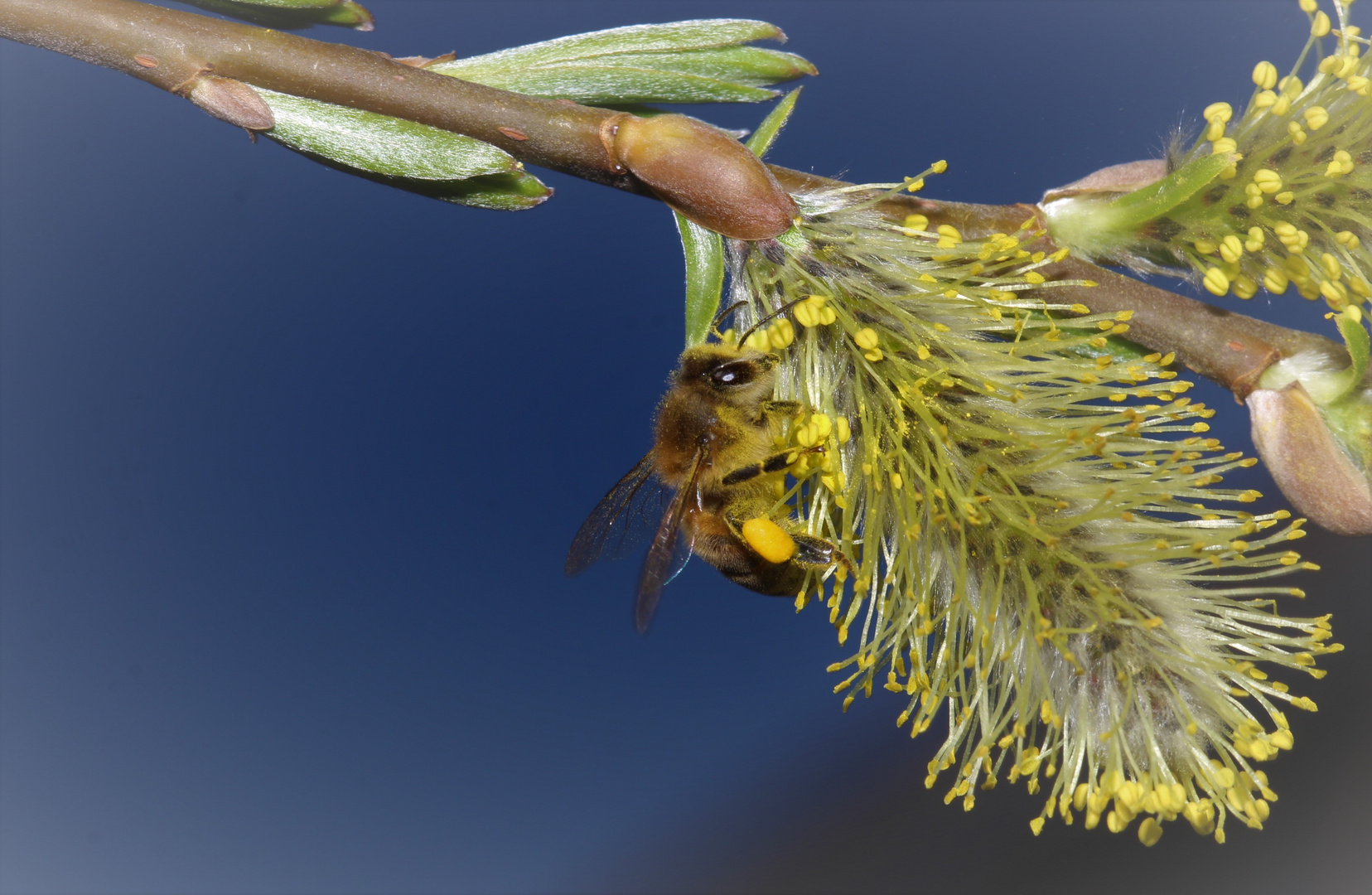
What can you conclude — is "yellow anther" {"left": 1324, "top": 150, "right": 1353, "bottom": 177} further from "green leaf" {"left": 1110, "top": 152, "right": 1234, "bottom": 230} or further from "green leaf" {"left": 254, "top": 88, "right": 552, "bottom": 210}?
"green leaf" {"left": 254, "top": 88, "right": 552, "bottom": 210}

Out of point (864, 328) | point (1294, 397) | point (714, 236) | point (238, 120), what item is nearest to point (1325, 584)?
point (1294, 397)

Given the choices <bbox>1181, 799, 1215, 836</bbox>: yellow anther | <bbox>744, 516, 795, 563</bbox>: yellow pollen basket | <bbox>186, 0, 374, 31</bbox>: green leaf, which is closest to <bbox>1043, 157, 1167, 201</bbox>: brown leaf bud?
<bbox>744, 516, 795, 563</bbox>: yellow pollen basket

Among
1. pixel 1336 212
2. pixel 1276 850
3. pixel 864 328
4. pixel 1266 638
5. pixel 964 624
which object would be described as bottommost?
pixel 1276 850

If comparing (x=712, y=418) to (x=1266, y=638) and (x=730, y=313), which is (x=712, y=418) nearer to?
(x=730, y=313)

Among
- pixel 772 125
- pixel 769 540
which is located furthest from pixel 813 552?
pixel 772 125

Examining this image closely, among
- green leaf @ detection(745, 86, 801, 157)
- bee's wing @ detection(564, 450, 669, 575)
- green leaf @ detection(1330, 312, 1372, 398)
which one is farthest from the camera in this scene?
bee's wing @ detection(564, 450, 669, 575)

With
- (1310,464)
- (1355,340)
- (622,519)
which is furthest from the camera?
(622,519)

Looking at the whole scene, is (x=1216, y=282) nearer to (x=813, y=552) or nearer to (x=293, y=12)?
(x=813, y=552)
